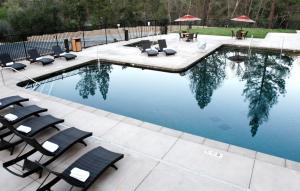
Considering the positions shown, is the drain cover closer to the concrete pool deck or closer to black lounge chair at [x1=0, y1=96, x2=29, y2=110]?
the concrete pool deck

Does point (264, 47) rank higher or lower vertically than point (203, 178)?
higher

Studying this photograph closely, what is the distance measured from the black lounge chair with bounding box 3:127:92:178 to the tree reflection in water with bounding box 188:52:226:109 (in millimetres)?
4663

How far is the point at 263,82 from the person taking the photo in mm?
10781

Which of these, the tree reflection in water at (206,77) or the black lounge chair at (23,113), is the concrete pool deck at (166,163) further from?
the tree reflection in water at (206,77)

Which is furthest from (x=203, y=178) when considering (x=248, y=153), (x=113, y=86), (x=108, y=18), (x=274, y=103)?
(x=108, y=18)

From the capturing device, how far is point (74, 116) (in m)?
7.11

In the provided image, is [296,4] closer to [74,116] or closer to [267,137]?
[267,137]

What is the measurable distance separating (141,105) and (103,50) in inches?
332

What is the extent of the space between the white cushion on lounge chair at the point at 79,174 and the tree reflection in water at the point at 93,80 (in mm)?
5445

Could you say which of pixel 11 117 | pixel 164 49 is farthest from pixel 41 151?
pixel 164 49

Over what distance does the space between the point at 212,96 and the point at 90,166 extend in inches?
245

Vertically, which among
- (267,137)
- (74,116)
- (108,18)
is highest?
(108,18)

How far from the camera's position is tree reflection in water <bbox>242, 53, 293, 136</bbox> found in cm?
819

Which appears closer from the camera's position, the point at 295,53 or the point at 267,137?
the point at 267,137
